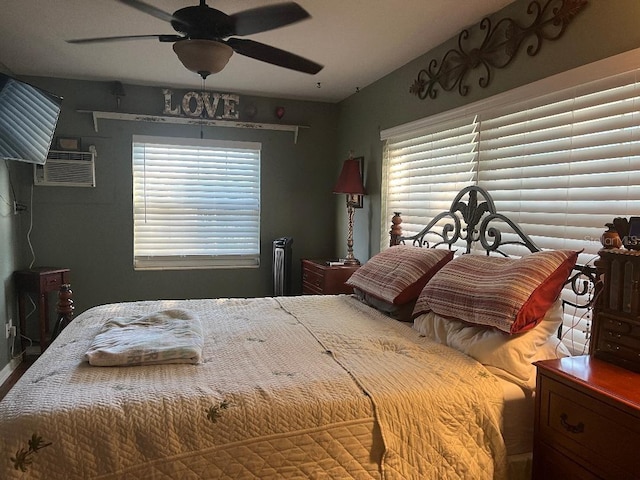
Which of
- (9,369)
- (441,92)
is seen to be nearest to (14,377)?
(9,369)

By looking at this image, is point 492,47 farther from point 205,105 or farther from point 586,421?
point 205,105

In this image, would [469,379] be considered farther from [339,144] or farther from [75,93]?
[75,93]

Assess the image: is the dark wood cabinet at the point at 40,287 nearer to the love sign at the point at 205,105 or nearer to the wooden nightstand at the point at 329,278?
the love sign at the point at 205,105

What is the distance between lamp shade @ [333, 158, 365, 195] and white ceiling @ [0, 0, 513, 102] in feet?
2.38

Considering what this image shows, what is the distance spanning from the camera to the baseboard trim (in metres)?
3.53

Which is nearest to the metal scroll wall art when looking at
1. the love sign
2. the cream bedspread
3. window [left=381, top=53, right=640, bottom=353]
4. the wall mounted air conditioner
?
window [left=381, top=53, right=640, bottom=353]

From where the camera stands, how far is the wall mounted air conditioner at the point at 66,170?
13.2 ft

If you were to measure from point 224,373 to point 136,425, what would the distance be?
0.38 metres

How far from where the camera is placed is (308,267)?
433 cm

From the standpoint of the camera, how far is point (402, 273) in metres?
2.57

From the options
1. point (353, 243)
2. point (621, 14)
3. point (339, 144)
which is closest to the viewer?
point (621, 14)

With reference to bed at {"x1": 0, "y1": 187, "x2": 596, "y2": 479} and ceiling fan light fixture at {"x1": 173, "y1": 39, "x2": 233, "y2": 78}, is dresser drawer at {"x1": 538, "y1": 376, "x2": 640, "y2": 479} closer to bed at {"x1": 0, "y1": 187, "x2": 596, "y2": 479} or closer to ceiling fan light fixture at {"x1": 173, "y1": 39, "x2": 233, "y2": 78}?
bed at {"x1": 0, "y1": 187, "x2": 596, "y2": 479}

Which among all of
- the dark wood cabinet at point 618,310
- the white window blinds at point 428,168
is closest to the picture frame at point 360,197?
the white window blinds at point 428,168

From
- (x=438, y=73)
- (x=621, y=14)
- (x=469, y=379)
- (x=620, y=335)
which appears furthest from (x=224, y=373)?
(x=438, y=73)
